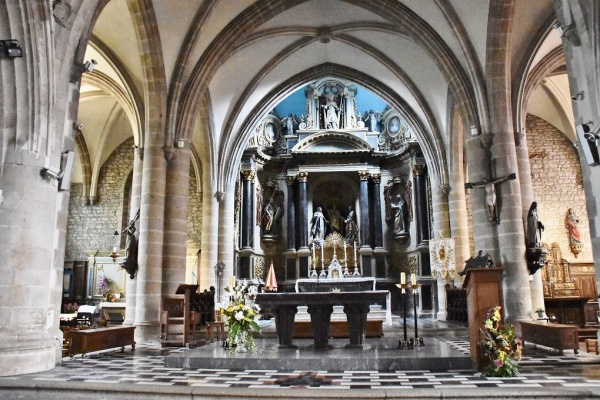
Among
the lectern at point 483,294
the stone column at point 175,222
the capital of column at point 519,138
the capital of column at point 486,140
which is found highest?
the capital of column at point 519,138

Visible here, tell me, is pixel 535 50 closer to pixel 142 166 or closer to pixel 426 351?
pixel 426 351

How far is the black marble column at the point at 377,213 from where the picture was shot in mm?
23281

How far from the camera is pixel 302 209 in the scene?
77.4 ft

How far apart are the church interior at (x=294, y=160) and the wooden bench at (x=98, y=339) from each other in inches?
14.0

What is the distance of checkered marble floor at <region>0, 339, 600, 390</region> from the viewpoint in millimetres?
6039

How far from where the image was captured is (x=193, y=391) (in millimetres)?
5434

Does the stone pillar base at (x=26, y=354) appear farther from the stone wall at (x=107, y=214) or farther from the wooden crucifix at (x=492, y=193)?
the stone wall at (x=107, y=214)

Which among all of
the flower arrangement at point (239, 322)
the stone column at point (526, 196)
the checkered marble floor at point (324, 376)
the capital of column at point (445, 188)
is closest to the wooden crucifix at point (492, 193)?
the stone column at point (526, 196)

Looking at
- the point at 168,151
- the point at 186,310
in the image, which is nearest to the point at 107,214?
the point at 168,151

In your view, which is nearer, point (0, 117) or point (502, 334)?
point (502, 334)

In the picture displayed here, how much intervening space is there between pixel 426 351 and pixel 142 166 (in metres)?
9.18

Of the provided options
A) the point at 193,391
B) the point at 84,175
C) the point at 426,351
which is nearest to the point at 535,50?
the point at 426,351

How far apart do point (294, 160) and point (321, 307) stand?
51.7 ft

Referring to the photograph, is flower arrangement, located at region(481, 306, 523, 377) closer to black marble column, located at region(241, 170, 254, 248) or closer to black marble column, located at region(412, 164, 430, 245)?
black marble column, located at region(412, 164, 430, 245)
